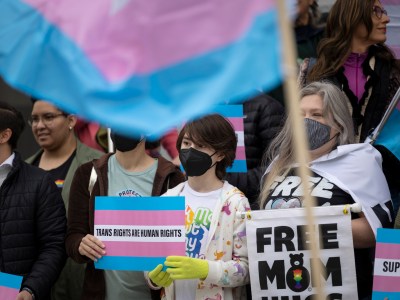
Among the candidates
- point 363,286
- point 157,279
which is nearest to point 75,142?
point 157,279

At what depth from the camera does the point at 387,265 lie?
17.7 feet

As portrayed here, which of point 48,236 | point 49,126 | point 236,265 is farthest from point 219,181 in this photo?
point 49,126

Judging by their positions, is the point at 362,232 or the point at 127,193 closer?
the point at 362,232

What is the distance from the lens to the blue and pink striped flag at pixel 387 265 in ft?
17.7

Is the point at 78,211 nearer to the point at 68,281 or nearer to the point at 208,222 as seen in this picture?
the point at 68,281

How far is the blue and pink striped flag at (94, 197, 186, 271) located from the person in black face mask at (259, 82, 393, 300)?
582 millimetres

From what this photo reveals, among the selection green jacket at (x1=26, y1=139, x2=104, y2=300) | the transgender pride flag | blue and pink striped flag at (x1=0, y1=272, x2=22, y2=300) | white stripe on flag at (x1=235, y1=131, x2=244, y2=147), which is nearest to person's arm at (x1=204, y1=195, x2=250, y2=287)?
white stripe on flag at (x1=235, y1=131, x2=244, y2=147)

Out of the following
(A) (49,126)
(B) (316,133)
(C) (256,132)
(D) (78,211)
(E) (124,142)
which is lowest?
(D) (78,211)

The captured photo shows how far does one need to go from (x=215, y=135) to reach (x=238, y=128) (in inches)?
30.9

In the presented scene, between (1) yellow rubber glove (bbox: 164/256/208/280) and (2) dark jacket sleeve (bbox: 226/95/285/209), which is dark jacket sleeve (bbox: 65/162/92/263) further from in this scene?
(2) dark jacket sleeve (bbox: 226/95/285/209)

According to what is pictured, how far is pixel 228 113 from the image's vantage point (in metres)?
6.61

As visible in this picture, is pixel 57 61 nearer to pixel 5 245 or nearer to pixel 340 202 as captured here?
pixel 340 202

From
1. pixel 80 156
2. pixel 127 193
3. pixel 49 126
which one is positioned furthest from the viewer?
pixel 49 126

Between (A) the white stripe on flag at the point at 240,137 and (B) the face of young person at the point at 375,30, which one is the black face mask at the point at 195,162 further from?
(B) the face of young person at the point at 375,30
